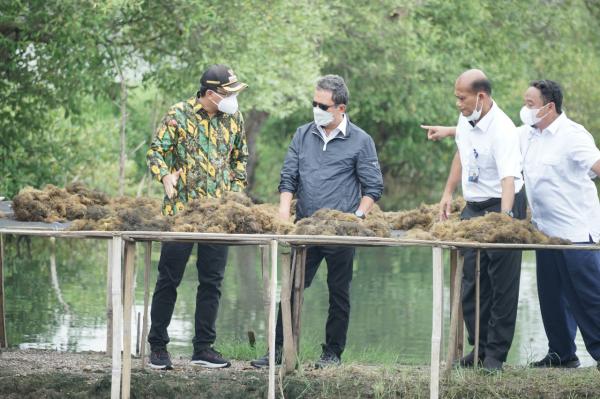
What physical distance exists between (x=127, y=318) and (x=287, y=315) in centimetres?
119

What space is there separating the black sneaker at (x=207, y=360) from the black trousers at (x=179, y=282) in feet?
0.70

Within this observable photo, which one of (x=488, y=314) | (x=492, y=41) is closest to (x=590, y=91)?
(x=492, y=41)

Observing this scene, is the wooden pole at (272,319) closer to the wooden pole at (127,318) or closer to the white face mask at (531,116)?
the wooden pole at (127,318)

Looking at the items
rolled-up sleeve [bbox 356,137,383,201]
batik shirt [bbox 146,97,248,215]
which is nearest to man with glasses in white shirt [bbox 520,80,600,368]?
rolled-up sleeve [bbox 356,137,383,201]

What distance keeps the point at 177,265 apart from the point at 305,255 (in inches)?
35.2

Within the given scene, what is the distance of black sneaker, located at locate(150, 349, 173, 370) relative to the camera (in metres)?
10.4

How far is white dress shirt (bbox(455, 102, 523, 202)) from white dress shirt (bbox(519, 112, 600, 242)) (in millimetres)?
199

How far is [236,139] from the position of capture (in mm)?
10195

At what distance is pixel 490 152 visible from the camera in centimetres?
978

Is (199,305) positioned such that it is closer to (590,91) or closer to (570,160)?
(570,160)

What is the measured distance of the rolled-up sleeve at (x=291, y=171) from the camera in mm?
10078

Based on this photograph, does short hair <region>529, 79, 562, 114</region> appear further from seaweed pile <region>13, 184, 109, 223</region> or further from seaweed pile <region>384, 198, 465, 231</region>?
seaweed pile <region>13, 184, 109, 223</region>

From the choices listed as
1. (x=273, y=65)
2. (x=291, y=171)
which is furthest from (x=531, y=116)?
(x=273, y=65)

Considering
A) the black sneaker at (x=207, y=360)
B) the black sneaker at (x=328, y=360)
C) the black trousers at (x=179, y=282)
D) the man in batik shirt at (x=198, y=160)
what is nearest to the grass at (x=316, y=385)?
the black sneaker at (x=328, y=360)
